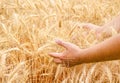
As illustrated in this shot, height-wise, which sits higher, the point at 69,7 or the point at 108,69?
the point at 69,7

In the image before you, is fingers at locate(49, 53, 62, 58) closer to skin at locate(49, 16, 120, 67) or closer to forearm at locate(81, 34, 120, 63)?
skin at locate(49, 16, 120, 67)

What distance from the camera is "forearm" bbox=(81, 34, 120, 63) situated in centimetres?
136

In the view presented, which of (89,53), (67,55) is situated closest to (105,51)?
(89,53)

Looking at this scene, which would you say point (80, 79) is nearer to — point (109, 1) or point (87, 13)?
point (87, 13)

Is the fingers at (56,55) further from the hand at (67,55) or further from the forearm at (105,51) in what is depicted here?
the forearm at (105,51)

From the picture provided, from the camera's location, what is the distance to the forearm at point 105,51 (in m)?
1.36

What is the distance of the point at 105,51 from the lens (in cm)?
140

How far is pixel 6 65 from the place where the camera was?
1.66 meters

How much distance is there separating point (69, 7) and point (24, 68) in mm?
928

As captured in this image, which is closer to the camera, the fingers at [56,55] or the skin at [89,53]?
the skin at [89,53]

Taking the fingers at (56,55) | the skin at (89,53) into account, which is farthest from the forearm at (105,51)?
the fingers at (56,55)

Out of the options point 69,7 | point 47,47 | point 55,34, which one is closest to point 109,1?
point 69,7

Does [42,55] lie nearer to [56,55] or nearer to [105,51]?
[56,55]

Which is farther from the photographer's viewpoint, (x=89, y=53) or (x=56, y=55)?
(x=56, y=55)
